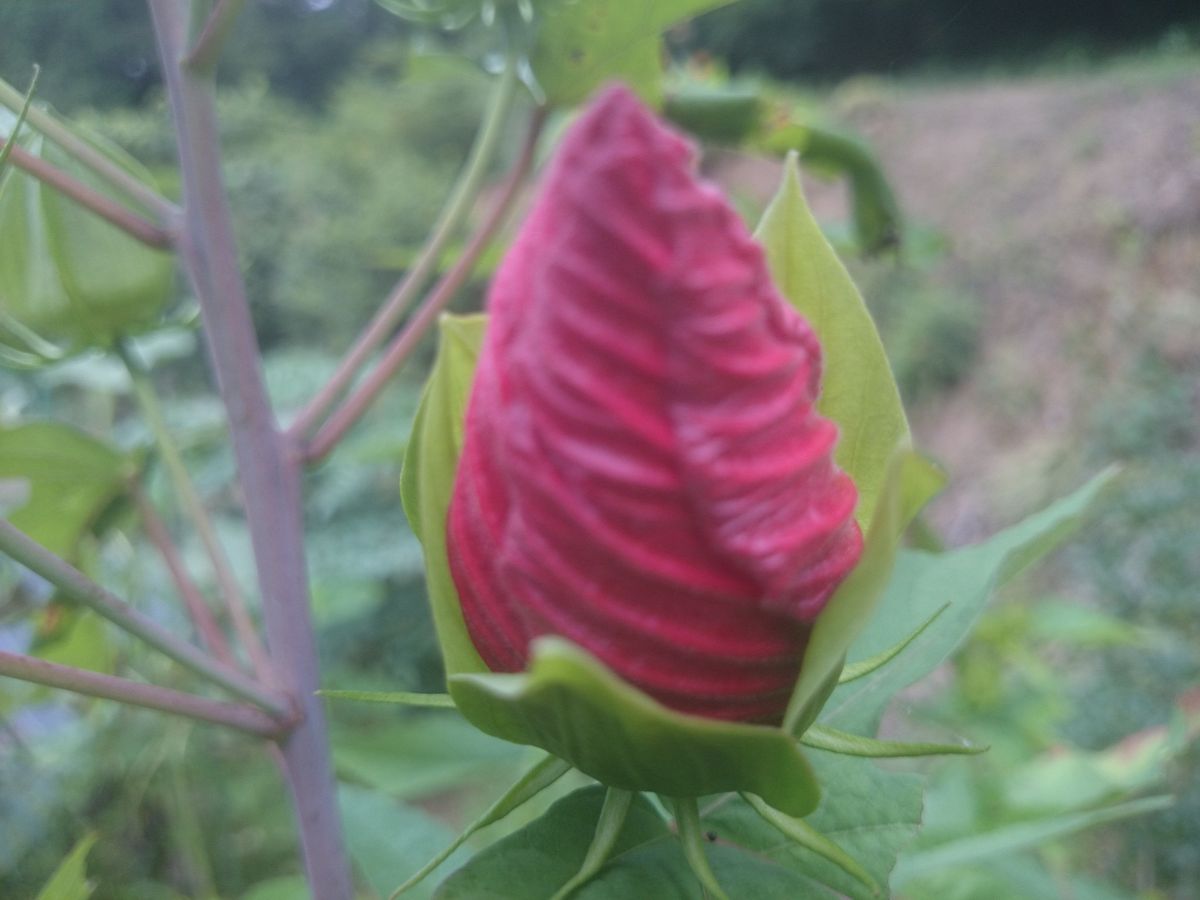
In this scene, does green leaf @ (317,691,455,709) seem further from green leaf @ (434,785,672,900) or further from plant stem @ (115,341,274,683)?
plant stem @ (115,341,274,683)

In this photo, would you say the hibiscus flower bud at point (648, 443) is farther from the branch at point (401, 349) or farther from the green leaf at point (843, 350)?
the branch at point (401, 349)

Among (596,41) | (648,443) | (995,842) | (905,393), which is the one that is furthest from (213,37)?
(905,393)

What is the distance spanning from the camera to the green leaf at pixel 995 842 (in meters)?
0.57

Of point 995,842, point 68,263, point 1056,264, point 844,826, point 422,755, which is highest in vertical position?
point 68,263

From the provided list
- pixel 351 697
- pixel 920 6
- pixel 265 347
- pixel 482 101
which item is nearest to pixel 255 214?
pixel 265 347

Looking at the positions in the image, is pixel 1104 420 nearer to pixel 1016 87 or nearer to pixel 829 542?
pixel 829 542

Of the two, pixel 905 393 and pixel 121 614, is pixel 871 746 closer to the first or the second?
pixel 121 614

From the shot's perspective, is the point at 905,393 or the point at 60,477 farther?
the point at 905,393

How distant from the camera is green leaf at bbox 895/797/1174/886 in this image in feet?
1.87

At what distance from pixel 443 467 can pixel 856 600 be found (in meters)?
0.11

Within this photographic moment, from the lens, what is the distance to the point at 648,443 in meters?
0.20

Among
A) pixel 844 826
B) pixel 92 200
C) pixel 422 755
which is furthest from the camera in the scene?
pixel 422 755

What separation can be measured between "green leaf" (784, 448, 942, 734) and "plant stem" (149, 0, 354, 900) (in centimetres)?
26

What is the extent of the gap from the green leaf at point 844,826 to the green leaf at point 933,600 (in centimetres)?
3
